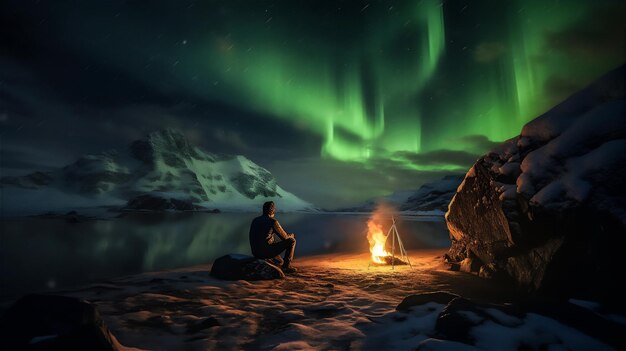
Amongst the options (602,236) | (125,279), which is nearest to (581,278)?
(602,236)

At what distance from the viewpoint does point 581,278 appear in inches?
245

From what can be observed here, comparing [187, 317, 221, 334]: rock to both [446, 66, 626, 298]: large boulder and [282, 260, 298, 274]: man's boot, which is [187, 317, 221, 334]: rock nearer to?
[282, 260, 298, 274]: man's boot

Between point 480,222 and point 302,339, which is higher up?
point 480,222

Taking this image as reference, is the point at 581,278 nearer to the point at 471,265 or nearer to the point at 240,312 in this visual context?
the point at 471,265

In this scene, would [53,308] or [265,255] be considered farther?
[265,255]

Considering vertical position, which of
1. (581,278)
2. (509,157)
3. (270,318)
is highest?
(509,157)

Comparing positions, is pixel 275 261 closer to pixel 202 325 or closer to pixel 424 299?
pixel 202 325

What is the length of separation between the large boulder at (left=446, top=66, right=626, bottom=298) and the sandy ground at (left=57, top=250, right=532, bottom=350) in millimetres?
1280

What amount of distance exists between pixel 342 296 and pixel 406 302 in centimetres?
201

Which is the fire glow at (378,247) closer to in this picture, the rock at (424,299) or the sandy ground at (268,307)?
the sandy ground at (268,307)

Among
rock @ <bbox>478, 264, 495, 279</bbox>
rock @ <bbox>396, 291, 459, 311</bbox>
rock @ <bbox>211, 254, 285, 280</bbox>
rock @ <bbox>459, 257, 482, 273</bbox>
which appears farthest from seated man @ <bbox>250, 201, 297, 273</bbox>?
rock @ <bbox>478, 264, 495, 279</bbox>

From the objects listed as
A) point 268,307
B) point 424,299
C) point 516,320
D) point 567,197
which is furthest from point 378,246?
point 516,320

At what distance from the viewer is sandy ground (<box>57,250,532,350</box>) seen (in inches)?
194

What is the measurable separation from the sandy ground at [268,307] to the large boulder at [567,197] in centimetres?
128
